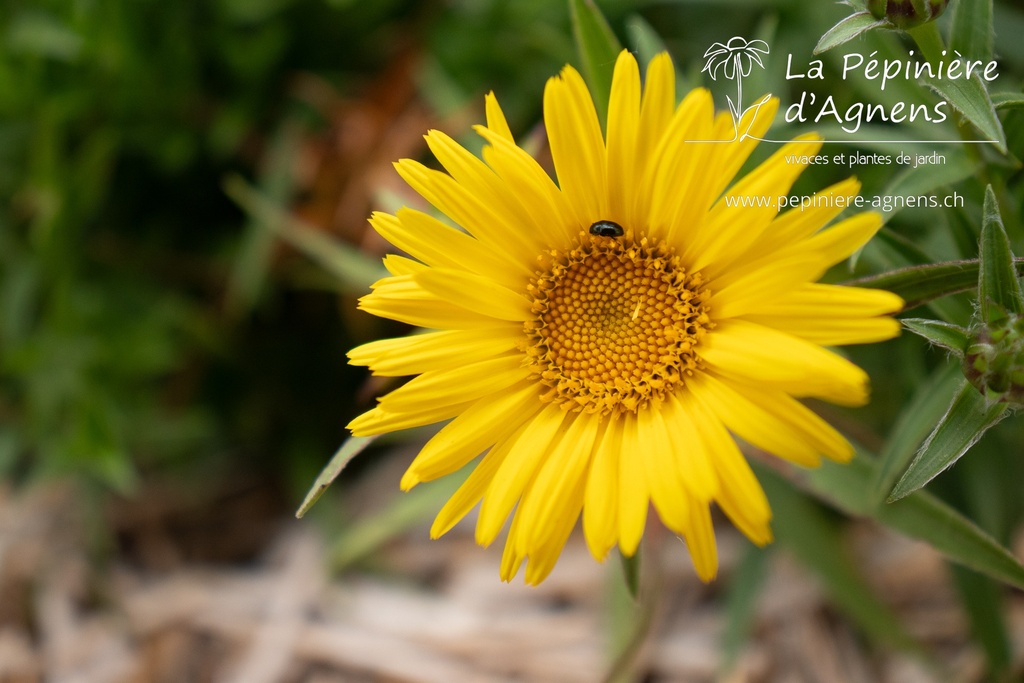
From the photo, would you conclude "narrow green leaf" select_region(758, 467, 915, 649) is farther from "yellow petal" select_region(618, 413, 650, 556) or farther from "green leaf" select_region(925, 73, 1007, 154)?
"green leaf" select_region(925, 73, 1007, 154)

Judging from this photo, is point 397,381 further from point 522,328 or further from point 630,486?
point 630,486

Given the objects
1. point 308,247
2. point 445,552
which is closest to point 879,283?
point 308,247

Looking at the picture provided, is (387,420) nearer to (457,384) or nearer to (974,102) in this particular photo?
(457,384)

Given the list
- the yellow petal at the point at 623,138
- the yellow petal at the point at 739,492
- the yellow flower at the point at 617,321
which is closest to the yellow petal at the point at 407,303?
the yellow flower at the point at 617,321

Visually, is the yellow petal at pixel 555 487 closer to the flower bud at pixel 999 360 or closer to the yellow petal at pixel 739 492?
the yellow petal at pixel 739 492

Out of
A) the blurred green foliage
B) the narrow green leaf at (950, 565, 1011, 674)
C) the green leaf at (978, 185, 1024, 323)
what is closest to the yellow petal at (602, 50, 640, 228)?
the green leaf at (978, 185, 1024, 323)

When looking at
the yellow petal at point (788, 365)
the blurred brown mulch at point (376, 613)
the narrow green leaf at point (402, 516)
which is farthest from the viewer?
the blurred brown mulch at point (376, 613)
